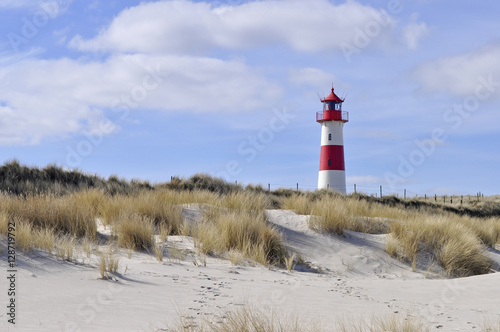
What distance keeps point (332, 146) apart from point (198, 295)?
90.5 feet

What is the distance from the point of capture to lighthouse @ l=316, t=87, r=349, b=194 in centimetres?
3138

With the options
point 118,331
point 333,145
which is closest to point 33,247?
point 118,331

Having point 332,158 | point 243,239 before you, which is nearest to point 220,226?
point 243,239

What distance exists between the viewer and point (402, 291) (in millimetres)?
6426

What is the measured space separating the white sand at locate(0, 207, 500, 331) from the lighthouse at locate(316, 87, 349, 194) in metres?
23.6

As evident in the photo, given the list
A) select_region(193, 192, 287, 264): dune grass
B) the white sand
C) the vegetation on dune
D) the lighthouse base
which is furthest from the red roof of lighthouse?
the white sand

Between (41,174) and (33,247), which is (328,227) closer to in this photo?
(33,247)

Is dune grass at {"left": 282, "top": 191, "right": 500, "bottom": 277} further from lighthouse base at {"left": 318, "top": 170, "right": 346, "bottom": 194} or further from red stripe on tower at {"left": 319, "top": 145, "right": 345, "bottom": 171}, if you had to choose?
red stripe on tower at {"left": 319, "top": 145, "right": 345, "bottom": 171}

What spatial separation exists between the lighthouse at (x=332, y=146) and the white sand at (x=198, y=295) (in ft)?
77.4

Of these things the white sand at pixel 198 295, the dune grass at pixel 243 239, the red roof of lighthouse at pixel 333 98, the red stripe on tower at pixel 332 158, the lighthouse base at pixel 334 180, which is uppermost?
the red roof of lighthouse at pixel 333 98

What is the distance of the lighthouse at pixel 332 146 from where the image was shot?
103 ft

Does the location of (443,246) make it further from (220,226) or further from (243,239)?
(220,226)

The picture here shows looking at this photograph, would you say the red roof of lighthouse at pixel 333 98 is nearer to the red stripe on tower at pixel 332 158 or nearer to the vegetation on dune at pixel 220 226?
the red stripe on tower at pixel 332 158

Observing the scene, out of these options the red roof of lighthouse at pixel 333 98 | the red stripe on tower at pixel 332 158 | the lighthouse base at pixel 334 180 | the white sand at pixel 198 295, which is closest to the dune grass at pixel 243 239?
the white sand at pixel 198 295
